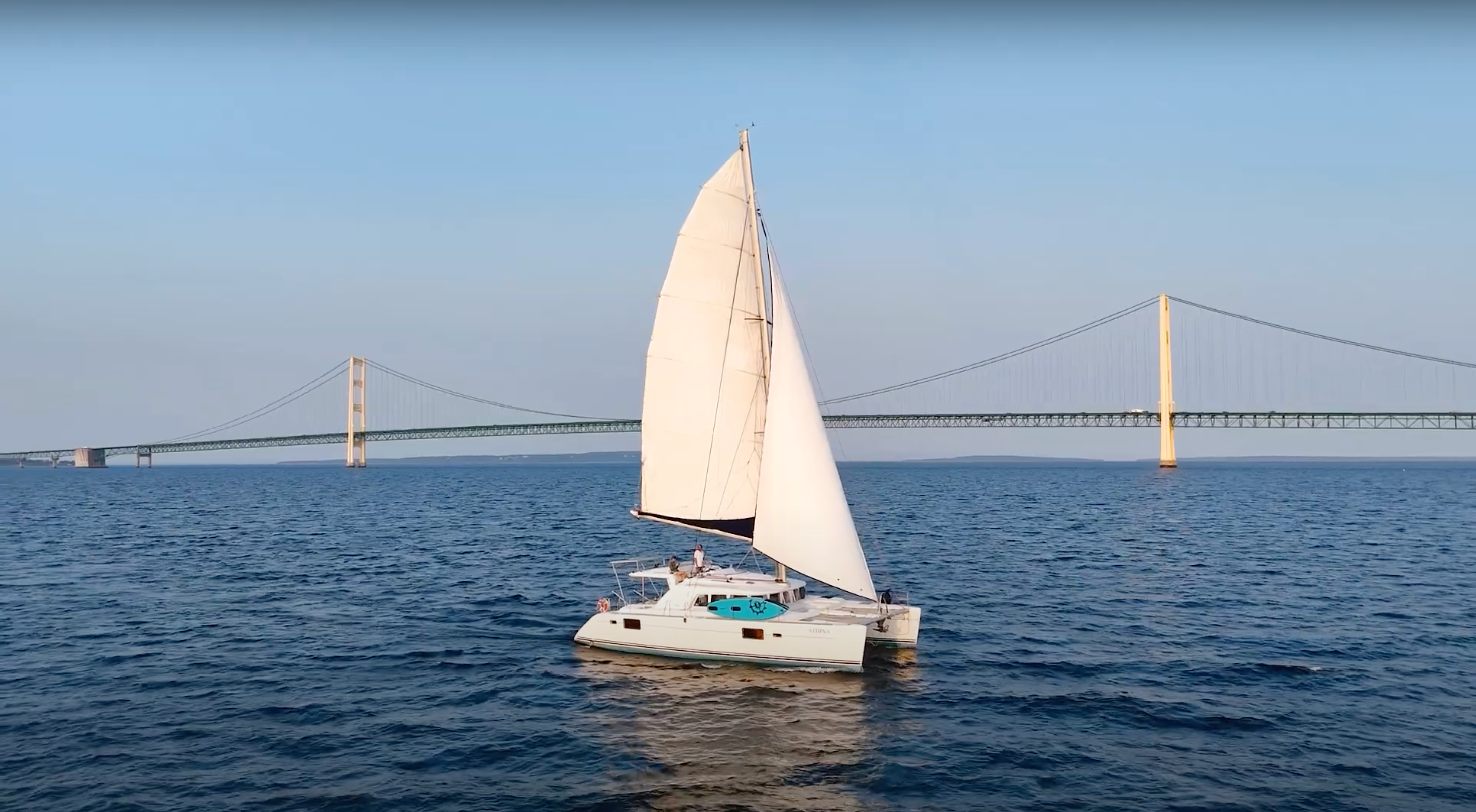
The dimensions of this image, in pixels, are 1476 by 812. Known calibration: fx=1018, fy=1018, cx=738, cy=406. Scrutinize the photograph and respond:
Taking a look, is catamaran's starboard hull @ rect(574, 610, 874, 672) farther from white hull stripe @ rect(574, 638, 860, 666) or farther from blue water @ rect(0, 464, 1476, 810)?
blue water @ rect(0, 464, 1476, 810)

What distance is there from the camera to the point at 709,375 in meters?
25.2

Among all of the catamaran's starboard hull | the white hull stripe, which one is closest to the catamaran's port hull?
the catamaran's starboard hull

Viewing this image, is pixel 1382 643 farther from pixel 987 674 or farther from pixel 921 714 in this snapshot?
pixel 921 714

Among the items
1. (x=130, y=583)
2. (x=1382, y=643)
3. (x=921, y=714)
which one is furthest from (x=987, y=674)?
(x=130, y=583)

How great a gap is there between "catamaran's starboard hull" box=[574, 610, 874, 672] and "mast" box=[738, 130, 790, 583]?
1.92 meters

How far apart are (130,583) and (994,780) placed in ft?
108

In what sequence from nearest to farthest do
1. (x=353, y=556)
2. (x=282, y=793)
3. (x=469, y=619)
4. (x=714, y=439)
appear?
(x=282, y=793) → (x=714, y=439) → (x=469, y=619) → (x=353, y=556)

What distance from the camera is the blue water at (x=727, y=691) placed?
53.0ft

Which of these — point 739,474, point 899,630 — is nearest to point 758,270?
point 739,474

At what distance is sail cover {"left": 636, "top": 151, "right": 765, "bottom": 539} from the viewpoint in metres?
24.6

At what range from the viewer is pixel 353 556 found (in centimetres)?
4547

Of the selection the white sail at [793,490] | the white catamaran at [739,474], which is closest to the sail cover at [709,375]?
the white catamaran at [739,474]

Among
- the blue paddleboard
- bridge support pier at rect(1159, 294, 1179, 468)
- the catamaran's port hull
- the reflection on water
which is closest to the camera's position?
the reflection on water

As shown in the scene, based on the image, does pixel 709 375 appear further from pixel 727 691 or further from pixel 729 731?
pixel 729 731
